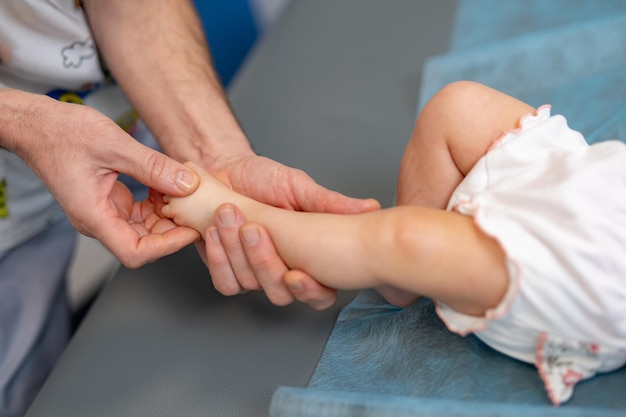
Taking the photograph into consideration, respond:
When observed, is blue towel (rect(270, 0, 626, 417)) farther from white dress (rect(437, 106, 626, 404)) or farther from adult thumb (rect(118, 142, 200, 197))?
adult thumb (rect(118, 142, 200, 197))

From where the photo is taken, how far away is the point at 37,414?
0.82 meters

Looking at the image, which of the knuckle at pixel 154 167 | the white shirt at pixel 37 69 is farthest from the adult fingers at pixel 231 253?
the white shirt at pixel 37 69

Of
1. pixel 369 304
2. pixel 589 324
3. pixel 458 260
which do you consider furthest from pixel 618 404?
pixel 369 304

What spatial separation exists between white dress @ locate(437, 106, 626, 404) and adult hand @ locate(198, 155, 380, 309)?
161mm

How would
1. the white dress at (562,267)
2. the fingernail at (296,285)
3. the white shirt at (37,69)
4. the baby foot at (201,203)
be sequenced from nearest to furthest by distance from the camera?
the white dress at (562,267) → the fingernail at (296,285) → the baby foot at (201,203) → the white shirt at (37,69)

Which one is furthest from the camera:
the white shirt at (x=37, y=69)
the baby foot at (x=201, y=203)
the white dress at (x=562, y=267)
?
the white shirt at (x=37, y=69)

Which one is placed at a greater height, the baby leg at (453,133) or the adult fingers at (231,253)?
the baby leg at (453,133)

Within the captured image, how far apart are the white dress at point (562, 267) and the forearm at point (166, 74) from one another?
1.59 ft

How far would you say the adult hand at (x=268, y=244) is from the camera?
72cm

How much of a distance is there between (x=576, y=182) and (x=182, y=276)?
23.1 inches

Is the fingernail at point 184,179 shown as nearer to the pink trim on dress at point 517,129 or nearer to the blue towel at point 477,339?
the blue towel at point 477,339

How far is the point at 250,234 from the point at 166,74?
0.47 meters

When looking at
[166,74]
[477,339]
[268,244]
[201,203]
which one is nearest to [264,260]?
[268,244]

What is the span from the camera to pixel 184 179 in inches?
31.2
